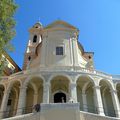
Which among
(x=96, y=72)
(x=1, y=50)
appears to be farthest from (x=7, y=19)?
(x=96, y=72)

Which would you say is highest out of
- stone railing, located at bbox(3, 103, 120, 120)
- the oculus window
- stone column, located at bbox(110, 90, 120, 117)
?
the oculus window

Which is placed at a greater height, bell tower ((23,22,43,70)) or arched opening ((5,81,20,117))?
bell tower ((23,22,43,70))

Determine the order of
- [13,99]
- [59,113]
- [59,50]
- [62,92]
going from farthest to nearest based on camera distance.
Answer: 1. [59,50]
2. [13,99]
3. [62,92]
4. [59,113]

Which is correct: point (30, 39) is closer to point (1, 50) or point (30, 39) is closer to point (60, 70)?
point (60, 70)

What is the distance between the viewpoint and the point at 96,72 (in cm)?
2353

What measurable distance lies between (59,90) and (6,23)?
13.1 m

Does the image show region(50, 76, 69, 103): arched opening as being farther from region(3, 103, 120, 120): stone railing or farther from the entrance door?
region(3, 103, 120, 120): stone railing

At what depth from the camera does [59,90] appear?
2403 centimetres

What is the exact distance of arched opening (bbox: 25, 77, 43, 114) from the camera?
23.2 metres

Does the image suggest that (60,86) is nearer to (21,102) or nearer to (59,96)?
(59,96)

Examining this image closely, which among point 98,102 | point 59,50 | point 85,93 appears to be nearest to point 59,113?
point 98,102

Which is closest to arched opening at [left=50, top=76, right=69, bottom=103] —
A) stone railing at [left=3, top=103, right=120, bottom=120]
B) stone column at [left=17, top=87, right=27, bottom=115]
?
stone column at [left=17, top=87, right=27, bottom=115]

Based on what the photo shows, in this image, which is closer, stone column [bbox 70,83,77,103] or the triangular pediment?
stone column [bbox 70,83,77,103]

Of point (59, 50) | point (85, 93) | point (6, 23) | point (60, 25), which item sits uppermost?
point (60, 25)
